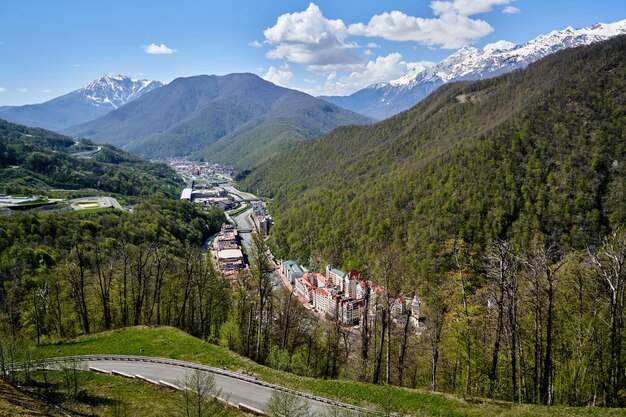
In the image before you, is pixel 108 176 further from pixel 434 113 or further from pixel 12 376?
pixel 12 376

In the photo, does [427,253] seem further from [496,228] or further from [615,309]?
[615,309]

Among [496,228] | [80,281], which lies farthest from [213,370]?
[496,228]

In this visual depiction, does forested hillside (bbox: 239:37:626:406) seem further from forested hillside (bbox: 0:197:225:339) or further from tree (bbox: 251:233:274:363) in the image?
forested hillside (bbox: 0:197:225:339)

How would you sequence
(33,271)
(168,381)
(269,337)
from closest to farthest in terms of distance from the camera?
(168,381) → (269,337) → (33,271)

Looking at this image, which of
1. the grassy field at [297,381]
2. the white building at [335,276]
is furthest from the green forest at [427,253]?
the white building at [335,276]

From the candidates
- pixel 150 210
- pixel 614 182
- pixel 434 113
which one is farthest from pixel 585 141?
pixel 150 210

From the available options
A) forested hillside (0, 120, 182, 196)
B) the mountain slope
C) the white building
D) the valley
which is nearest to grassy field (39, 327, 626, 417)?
the valley

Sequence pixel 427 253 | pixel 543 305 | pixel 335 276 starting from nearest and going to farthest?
pixel 543 305, pixel 427 253, pixel 335 276

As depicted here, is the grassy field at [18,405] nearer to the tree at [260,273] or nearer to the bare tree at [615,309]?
the tree at [260,273]
